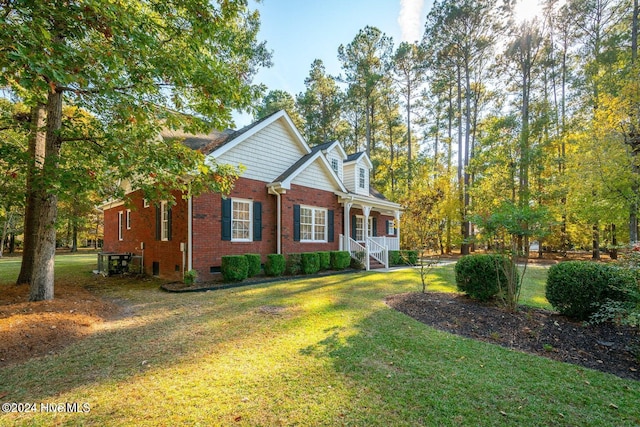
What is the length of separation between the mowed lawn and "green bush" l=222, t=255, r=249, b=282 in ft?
13.3

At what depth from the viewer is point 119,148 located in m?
5.73

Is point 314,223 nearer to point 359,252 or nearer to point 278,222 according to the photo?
point 278,222

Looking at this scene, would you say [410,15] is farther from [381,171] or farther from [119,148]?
[119,148]

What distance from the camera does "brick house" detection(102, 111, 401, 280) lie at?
10.1 metres

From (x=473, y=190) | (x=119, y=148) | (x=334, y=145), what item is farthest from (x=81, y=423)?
(x=473, y=190)

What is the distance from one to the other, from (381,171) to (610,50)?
55.1ft

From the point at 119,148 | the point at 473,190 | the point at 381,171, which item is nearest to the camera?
the point at 119,148

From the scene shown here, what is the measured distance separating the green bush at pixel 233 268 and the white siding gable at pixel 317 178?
165 inches

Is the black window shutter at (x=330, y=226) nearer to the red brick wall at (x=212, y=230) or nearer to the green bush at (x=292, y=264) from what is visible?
the red brick wall at (x=212, y=230)

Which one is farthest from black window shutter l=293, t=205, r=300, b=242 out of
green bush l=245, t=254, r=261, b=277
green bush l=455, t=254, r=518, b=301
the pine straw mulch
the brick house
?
green bush l=455, t=254, r=518, b=301

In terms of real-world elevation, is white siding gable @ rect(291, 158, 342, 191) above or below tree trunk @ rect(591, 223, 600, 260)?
above

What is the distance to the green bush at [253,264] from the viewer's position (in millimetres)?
10391

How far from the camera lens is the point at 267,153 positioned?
12164mm

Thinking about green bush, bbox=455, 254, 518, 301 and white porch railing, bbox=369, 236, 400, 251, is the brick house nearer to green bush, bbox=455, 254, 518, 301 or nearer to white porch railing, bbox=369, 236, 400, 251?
white porch railing, bbox=369, 236, 400, 251
